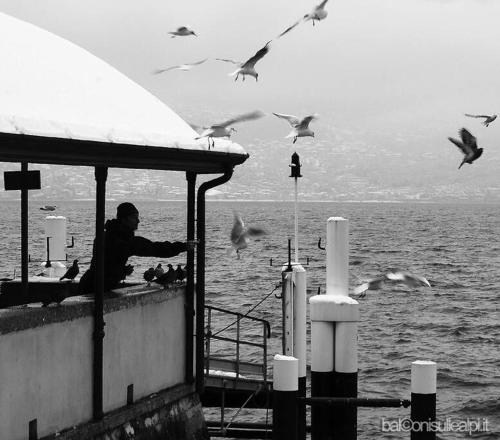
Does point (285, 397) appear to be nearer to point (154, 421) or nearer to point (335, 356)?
point (154, 421)

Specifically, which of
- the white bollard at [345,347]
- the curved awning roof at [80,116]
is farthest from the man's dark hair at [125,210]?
the white bollard at [345,347]

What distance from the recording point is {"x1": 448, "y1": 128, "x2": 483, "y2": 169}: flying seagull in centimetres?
1174

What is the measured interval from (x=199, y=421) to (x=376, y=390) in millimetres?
14667

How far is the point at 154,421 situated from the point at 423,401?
2.64 metres

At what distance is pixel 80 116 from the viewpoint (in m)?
10.4

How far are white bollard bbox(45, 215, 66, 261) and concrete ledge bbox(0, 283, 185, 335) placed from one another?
32.6 feet

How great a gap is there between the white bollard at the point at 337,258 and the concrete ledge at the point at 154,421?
9.78 ft

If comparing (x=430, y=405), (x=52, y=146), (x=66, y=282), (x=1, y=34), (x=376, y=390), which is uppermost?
(x=1, y=34)

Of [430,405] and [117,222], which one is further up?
[117,222]

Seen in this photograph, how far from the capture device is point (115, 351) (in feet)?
37.6

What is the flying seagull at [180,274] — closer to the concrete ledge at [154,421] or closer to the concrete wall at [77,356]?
the concrete wall at [77,356]

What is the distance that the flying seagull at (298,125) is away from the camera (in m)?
12.8

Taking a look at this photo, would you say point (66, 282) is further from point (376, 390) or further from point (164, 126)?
point (376, 390)

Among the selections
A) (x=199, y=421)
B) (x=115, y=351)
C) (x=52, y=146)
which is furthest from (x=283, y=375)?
(x=52, y=146)
